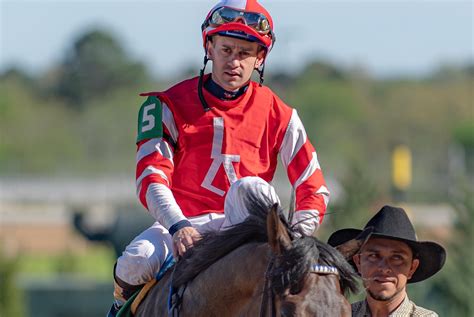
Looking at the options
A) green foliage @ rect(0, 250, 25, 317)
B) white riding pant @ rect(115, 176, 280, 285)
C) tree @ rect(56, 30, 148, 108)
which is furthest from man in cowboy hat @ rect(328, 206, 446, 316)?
tree @ rect(56, 30, 148, 108)

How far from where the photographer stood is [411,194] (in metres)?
43.5

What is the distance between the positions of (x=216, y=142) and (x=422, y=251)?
1182mm

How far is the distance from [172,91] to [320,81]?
78315mm

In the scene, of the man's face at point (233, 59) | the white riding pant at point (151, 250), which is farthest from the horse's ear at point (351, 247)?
the man's face at point (233, 59)

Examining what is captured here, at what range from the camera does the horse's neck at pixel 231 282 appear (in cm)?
481

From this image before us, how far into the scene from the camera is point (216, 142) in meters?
5.64

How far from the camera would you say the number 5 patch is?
561 centimetres

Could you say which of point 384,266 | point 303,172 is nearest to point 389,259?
point 384,266

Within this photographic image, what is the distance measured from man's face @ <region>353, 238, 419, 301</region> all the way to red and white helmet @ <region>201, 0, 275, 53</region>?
1070 millimetres

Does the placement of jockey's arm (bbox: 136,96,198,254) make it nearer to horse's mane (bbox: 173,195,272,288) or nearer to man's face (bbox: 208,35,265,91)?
horse's mane (bbox: 173,195,272,288)

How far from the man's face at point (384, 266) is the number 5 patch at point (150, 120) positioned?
1.12 m

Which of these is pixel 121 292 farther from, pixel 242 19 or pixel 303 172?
pixel 242 19

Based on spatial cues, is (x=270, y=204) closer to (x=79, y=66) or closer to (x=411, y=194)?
(x=411, y=194)

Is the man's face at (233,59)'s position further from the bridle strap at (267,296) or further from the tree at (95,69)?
the tree at (95,69)
